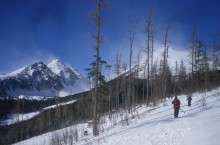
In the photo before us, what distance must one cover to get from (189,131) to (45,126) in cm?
7916

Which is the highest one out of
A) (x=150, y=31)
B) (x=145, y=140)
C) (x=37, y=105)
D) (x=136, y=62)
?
(x=150, y=31)

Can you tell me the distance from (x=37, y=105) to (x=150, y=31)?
14863 centimetres

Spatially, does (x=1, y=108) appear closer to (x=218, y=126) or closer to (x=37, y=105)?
(x=37, y=105)

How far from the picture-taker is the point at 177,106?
19.0 metres

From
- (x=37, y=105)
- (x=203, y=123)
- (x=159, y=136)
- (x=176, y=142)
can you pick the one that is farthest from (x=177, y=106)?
(x=37, y=105)

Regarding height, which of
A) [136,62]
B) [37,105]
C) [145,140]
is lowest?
[37,105]

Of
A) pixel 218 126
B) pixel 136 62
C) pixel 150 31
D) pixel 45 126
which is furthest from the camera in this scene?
pixel 45 126

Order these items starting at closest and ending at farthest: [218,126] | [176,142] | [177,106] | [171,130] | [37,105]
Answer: [176,142]
[218,126]
[171,130]
[177,106]
[37,105]

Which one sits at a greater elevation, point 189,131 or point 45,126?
point 189,131

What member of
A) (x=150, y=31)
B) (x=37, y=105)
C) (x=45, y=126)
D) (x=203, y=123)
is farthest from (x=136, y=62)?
(x=37, y=105)

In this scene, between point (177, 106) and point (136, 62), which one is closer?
point (177, 106)

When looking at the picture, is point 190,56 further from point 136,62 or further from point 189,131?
point 189,131

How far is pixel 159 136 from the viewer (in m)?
12.7

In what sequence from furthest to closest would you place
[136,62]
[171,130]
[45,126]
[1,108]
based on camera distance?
[1,108], [45,126], [136,62], [171,130]
